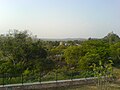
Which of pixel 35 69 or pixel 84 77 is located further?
pixel 35 69

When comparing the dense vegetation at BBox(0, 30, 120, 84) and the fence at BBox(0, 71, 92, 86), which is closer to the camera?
the fence at BBox(0, 71, 92, 86)

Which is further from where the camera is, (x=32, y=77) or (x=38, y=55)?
(x=38, y=55)

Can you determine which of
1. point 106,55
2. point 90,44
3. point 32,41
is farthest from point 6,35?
point 106,55

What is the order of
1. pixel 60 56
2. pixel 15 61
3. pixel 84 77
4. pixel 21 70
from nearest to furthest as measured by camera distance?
1. pixel 84 77
2. pixel 21 70
3. pixel 15 61
4. pixel 60 56

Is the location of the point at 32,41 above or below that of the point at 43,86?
above

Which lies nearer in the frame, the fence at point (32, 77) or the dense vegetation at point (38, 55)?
the fence at point (32, 77)

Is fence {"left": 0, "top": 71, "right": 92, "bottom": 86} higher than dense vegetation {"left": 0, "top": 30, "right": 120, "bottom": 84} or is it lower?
lower

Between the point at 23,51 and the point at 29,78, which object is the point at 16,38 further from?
the point at 29,78

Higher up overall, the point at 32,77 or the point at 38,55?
the point at 38,55

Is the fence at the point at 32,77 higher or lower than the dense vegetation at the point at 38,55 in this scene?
lower

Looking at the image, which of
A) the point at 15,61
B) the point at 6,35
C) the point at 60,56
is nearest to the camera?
the point at 15,61

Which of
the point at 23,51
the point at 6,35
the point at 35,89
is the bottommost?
the point at 35,89

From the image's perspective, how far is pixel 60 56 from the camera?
23438mm

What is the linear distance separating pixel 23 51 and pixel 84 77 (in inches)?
235
